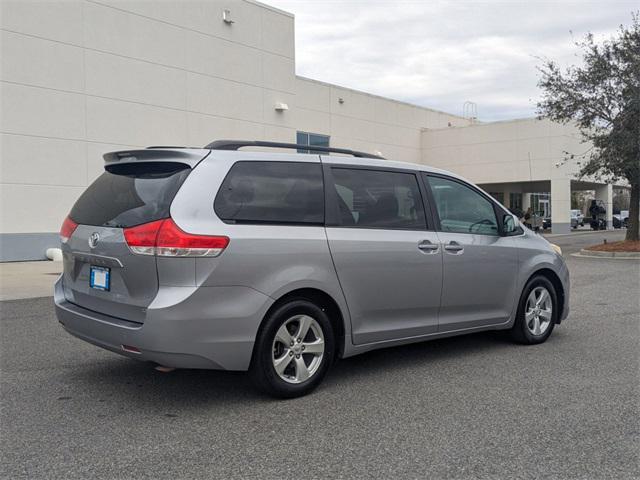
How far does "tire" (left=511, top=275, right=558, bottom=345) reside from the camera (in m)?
6.33

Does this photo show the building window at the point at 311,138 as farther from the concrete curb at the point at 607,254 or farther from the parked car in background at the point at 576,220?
the parked car in background at the point at 576,220

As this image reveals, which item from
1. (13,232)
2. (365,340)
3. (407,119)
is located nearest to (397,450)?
(365,340)

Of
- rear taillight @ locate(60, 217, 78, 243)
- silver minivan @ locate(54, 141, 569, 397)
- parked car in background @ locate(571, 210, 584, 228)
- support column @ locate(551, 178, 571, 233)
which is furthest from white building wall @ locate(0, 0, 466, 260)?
parked car in background @ locate(571, 210, 584, 228)

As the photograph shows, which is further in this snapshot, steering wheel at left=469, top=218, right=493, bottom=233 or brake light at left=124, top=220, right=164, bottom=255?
steering wheel at left=469, top=218, right=493, bottom=233

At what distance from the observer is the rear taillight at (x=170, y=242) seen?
4.07 meters

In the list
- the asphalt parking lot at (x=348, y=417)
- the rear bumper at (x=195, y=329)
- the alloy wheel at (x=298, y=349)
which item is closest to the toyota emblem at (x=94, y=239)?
the rear bumper at (x=195, y=329)

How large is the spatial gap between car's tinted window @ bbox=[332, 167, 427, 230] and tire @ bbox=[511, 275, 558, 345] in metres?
1.64

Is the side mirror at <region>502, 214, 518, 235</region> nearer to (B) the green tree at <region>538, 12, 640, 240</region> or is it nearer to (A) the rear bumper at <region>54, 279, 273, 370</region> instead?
(A) the rear bumper at <region>54, 279, 273, 370</region>

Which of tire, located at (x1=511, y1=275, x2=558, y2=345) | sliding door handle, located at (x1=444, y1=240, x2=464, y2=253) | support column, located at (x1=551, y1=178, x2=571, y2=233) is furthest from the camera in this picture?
support column, located at (x1=551, y1=178, x2=571, y2=233)

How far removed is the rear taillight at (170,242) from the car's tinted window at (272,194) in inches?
9.8

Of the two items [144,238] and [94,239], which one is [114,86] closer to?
[94,239]

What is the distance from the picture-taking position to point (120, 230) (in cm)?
429

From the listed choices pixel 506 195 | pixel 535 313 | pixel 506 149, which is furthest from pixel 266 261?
pixel 506 195

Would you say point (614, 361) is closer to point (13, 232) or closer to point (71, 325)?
point (71, 325)
